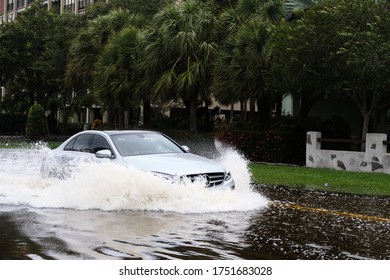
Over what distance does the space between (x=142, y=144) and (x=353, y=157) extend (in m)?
9.70

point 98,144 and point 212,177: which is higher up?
point 98,144

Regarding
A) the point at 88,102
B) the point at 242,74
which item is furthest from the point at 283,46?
the point at 88,102

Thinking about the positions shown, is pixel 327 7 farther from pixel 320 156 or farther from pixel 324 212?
pixel 324 212

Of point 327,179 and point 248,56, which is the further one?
point 248,56

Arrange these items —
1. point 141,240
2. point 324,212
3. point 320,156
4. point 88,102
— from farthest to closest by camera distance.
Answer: point 88,102 → point 320,156 → point 324,212 → point 141,240

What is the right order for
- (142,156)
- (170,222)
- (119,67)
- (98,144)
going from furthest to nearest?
1. (119,67)
2. (98,144)
3. (142,156)
4. (170,222)

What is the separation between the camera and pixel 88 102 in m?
43.0

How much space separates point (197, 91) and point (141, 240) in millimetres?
18826

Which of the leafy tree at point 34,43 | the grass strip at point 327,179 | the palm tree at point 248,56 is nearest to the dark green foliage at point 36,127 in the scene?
the leafy tree at point 34,43

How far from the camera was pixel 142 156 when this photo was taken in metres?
11.0

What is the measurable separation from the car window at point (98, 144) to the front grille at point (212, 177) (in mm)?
2391

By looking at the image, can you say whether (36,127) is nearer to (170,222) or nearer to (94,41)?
(94,41)

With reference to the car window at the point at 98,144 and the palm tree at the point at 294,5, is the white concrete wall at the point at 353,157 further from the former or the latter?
the car window at the point at 98,144

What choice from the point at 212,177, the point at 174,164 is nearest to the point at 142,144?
the point at 174,164
